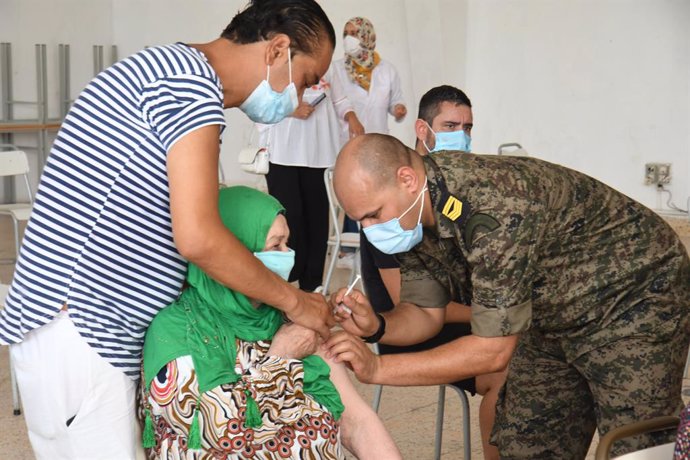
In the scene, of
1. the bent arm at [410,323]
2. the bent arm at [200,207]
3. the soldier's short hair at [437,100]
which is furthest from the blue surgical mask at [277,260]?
the soldier's short hair at [437,100]

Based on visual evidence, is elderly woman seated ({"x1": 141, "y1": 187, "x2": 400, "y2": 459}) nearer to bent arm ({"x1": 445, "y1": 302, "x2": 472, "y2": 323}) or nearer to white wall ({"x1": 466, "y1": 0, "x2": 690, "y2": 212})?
bent arm ({"x1": 445, "y1": 302, "x2": 472, "y2": 323})

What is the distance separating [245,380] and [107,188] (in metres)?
0.50

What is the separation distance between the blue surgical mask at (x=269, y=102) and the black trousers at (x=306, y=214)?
3.37 m

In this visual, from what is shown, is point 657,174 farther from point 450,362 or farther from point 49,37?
point 450,362

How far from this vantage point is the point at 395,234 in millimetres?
2041

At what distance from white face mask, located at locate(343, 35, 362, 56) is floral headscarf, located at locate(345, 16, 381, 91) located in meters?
0.02

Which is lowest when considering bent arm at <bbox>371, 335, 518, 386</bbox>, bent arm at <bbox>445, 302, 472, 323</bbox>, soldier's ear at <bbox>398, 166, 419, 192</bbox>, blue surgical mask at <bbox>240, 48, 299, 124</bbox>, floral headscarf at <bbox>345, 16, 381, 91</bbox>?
bent arm at <bbox>445, 302, 472, 323</bbox>

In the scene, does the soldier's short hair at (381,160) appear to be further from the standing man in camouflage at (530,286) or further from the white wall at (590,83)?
the white wall at (590,83)

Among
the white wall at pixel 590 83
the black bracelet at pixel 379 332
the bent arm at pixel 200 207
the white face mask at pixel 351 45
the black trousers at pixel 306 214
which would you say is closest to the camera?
the bent arm at pixel 200 207

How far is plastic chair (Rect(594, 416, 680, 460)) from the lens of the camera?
1630 mm

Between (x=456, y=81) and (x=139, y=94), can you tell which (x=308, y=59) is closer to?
(x=139, y=94)

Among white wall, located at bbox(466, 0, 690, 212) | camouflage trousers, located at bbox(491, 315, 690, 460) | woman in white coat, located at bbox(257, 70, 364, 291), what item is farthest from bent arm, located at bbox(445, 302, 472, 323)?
white wall, located at bbox(466, 0, 690, 212)

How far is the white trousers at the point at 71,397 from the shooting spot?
1.71m

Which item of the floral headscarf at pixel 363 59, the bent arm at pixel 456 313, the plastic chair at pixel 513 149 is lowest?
the bent arm at pixel 456 313
